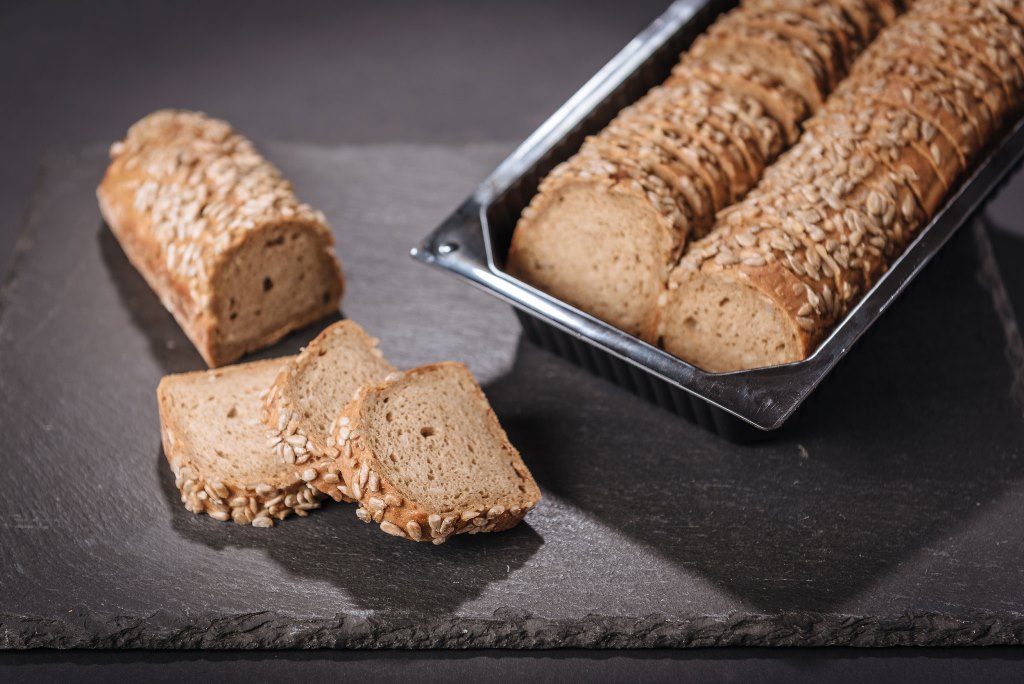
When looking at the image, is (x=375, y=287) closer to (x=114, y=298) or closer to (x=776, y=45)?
(x=114, y=298)

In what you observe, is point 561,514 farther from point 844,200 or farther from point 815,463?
point 844,200

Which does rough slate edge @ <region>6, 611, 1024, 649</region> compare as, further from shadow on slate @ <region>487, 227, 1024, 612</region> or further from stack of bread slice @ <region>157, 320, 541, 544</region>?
stack of bread slice @ <region>157, 320, 541, 544</region>

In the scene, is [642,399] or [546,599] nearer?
[546,599]

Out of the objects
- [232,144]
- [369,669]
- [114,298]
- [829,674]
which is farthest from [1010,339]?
[114,298]

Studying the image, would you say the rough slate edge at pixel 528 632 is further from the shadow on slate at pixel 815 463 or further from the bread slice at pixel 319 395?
the bread slice at pixel 319 395

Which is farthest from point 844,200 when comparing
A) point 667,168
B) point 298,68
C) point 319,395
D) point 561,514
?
point 298,68

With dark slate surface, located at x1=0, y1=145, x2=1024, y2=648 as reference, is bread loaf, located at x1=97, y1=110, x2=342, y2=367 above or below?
above

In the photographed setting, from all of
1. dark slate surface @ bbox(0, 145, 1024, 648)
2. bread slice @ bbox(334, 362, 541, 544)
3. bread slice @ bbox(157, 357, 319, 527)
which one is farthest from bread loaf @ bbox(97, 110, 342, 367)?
bread slice @ bbox(334, 362, 541, 544)

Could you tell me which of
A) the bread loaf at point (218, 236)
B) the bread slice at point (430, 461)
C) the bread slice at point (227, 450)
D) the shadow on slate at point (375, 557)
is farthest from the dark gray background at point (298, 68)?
the shadow on slate at point (375, 557)
